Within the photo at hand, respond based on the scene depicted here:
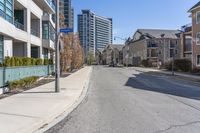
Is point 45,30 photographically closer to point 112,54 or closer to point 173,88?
point 173,88

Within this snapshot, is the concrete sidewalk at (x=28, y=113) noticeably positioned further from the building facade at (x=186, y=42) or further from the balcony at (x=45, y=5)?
the building facade at (x=186, y=42)

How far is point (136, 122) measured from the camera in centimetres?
1073

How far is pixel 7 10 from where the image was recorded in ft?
87.7

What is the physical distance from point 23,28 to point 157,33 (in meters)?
73.6

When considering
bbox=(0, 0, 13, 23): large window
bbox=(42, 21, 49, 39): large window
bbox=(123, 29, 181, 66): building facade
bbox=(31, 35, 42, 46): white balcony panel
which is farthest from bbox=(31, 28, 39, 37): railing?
bbox=(123, 29, 181, 66): building facade

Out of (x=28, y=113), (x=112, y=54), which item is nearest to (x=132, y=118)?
(x=28, y=113)

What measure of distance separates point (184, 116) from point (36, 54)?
110ft

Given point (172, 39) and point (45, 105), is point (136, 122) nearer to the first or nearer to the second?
point (45, 105)

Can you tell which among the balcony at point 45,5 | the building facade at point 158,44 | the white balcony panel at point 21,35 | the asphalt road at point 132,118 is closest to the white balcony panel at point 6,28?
the white balcony panel at point 21,35

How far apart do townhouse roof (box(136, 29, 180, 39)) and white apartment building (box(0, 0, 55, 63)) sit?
2050 inches

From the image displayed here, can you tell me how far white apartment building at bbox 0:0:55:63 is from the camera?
26.3m

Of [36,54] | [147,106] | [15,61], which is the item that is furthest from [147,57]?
[147,106]

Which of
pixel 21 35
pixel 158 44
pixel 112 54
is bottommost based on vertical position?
pixel 21 35

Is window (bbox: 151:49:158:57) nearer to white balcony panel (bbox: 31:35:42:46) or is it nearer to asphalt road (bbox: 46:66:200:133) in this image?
white balcony panel (bbox: 31:35:42:46)
